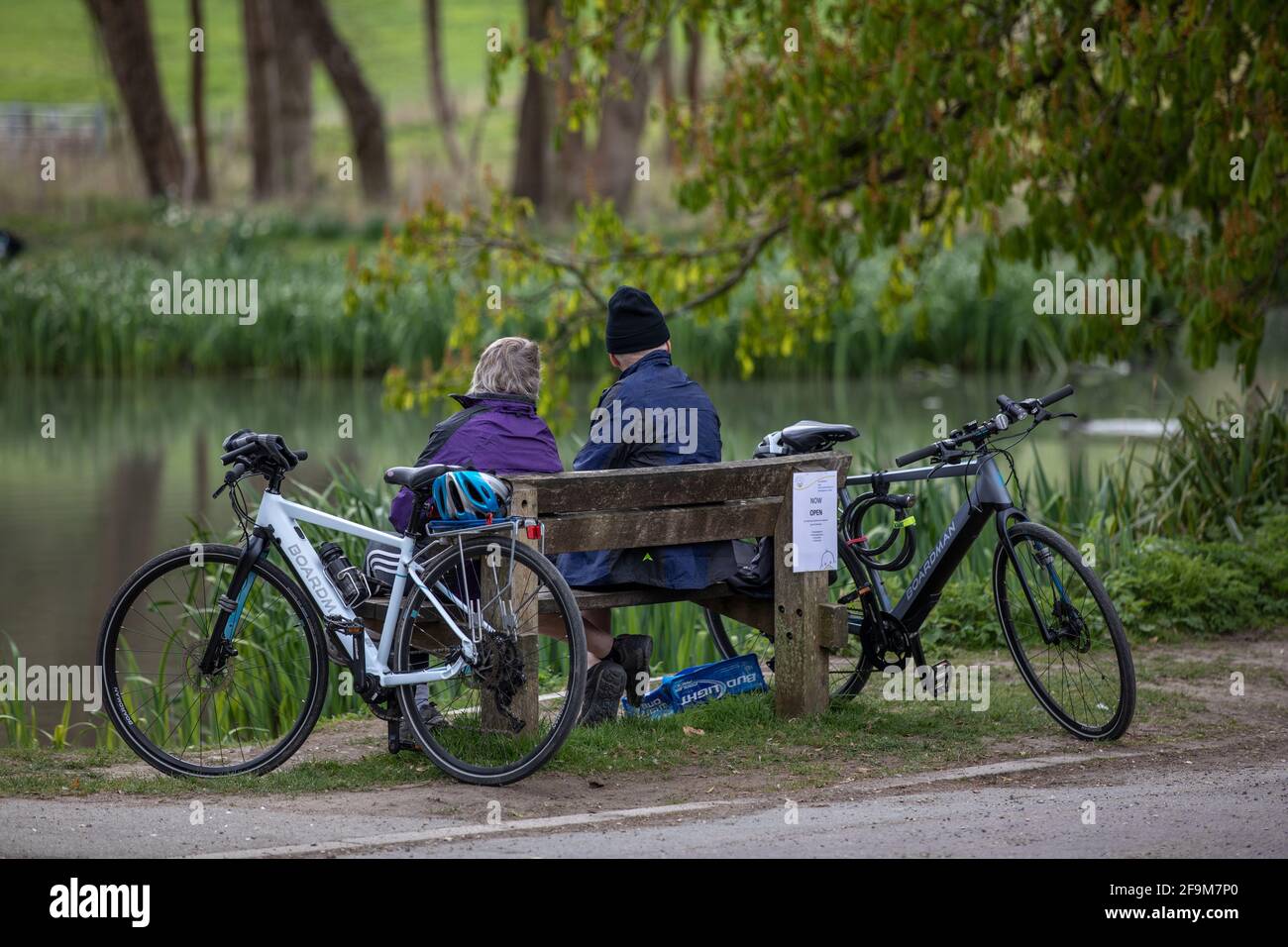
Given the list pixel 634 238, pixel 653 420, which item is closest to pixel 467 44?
pixel 634 238

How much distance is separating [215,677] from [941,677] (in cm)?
282

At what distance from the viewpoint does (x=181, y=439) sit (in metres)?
21.2

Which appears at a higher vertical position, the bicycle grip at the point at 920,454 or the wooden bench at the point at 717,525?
the bicycle grip at the point at 920,454

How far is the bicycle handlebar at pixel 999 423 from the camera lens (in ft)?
23.2

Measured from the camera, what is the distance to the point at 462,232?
12.3 meters

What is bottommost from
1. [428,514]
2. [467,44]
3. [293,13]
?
[428,514]

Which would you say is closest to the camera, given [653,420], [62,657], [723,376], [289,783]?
[289,783]

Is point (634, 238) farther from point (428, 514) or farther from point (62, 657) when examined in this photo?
point (428, 514)

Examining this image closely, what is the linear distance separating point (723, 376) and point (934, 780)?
17.7 meters

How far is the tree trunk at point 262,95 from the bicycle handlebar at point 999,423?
31.3m

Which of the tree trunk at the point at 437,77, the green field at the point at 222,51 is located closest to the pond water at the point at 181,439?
the tree trunk at the point at 437,77

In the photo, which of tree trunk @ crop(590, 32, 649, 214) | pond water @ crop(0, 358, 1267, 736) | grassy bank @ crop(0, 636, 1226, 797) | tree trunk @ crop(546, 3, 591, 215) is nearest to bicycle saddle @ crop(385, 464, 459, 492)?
grassy bank @ crop(0, 636, 1226, 797)

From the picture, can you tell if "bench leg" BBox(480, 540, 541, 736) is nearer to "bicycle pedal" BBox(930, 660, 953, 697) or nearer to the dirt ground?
the dirt ground

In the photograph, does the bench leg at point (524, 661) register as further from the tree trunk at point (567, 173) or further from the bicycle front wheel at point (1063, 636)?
the tree trunk at point (567, 173)
